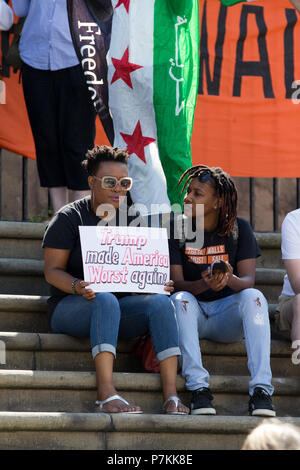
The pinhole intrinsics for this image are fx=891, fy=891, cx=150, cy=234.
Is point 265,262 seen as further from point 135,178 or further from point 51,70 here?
point 51,70

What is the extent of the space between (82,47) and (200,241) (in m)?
1.47

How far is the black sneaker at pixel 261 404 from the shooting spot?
4102mm

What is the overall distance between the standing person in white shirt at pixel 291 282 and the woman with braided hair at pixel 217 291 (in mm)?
183

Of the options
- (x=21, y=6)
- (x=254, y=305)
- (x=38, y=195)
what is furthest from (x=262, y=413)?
(x=38, y=195)

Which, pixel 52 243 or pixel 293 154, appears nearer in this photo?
pixel 52 243

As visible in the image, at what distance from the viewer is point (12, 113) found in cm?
619

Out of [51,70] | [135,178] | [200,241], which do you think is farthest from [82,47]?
[200,241]

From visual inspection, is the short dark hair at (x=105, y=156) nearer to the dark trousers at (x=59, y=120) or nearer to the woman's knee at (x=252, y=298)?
the dark trousers at (x=59, y=120)

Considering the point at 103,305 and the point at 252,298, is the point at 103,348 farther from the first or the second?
the point at 252,298

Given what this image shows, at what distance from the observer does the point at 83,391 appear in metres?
4.20

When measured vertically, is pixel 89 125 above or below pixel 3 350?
above

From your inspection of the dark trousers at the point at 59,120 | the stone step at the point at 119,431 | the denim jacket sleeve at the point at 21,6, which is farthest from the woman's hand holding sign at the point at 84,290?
the denim jacket sleeve at the point at 21,6
